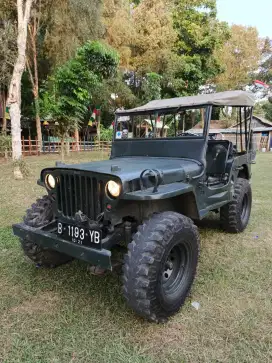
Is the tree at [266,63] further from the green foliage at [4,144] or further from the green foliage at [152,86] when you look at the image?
the green foliage at [4,144]

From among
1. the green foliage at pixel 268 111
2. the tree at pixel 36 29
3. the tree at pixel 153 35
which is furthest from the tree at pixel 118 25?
the green foliage at pixel 268 111

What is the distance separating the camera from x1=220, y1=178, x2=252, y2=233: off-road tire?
409cm

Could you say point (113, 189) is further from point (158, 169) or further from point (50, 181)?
point (50, 181)

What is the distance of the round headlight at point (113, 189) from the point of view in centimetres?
230

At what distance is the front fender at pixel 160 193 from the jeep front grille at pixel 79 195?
0.95 feet

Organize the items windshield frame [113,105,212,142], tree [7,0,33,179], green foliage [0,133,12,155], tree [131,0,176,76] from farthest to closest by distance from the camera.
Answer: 1. tree [131,0,176,76]
2. green foliage [0,133,12,155]
3. tree [7,0,33,179]
4. windshield frame [113,105,212,142]

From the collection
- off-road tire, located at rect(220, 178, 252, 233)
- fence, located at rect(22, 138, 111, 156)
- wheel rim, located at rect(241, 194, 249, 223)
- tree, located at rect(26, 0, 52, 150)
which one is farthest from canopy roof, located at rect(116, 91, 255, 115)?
fence, located at rect(22, 138, 111, 156)

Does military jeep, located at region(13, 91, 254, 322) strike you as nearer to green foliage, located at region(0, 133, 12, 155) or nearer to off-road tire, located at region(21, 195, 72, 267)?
off-road tire, located at region(21, 195, 72, 267)

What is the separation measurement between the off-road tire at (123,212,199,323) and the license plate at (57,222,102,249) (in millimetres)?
274

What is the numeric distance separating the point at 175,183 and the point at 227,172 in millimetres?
1488

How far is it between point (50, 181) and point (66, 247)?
75 cm

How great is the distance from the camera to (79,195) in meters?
2.56

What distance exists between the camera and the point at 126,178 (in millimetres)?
2338

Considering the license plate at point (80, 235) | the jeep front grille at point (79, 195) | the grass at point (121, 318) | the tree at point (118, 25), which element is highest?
the tree at point (118, 25)
